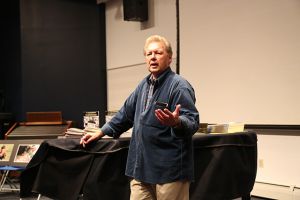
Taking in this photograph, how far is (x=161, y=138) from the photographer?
78.1 inches

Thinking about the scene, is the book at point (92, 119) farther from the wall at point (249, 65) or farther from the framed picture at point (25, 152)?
the wall at point (249, 65)

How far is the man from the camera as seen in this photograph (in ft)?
6.47

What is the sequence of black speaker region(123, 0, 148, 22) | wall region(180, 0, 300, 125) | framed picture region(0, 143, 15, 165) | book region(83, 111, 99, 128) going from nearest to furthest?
wall region(180, 0, 300, 125) → framed picture region(0, 143, 15, 165) → book region(83, 111, 99, 128) → black speaker region(123, 0, 148, 22)

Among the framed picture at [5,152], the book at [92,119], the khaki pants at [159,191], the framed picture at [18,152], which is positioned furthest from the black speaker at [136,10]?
the khaki pants at [159,191]

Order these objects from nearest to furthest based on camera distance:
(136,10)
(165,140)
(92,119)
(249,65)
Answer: (165,140)
(249,65)
(92,119)
(136,10)

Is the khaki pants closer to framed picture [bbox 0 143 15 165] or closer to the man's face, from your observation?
the man's face

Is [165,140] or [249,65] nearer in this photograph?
[165,140]

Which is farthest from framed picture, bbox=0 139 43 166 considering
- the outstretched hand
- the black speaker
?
the outstretched hand

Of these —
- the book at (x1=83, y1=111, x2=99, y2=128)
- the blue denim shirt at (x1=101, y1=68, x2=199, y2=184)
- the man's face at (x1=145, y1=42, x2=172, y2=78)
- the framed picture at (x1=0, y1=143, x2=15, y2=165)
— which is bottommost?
the framed picture at (x1=0, y1=143, x2=15, y2=165)

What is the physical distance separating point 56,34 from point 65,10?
473mm

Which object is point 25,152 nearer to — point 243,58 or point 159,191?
point 243,58

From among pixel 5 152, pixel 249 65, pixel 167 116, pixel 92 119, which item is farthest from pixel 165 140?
pixel 92 119

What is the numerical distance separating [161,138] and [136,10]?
188 inches

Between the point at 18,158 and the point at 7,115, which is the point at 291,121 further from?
the point at 7,115
